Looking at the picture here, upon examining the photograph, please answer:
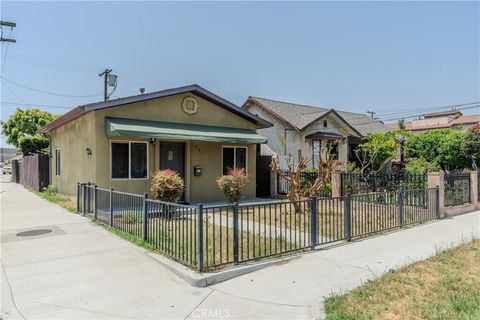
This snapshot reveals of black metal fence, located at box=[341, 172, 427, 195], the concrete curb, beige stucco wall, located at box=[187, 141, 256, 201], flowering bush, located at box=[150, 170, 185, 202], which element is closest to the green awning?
beige stucco wall, located at box=[187, 141, 256, 201]

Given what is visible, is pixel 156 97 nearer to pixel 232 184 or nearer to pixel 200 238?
pixel 232 184

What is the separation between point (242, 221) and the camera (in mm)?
7246

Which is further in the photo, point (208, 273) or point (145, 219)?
point (145, 219)

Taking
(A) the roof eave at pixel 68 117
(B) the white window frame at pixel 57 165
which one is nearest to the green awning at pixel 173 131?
(A) the roof eave at pixel 68 117

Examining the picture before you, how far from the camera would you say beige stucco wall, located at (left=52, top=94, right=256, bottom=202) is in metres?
11.8

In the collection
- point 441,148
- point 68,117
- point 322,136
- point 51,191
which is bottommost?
point 51,191

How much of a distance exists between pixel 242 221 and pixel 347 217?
95.9 inches

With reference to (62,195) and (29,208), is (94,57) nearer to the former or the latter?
(62,195)

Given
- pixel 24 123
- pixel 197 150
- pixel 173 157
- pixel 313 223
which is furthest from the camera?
pixel 24 123

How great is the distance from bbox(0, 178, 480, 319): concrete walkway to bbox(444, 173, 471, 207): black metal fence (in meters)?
3.73

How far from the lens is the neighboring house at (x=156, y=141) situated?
1185 cm

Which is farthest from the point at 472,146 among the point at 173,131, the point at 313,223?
the point at 173,131

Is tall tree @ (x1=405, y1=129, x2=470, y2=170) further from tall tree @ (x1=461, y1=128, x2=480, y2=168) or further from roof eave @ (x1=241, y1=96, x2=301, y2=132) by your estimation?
roof eave @ (x1=241, y1=96, x2=301, y2=132)

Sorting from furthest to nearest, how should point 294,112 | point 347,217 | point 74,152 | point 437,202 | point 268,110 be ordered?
point 294,112 → point 268,110 → point 74,152 → point 437,202 → point 347,217
